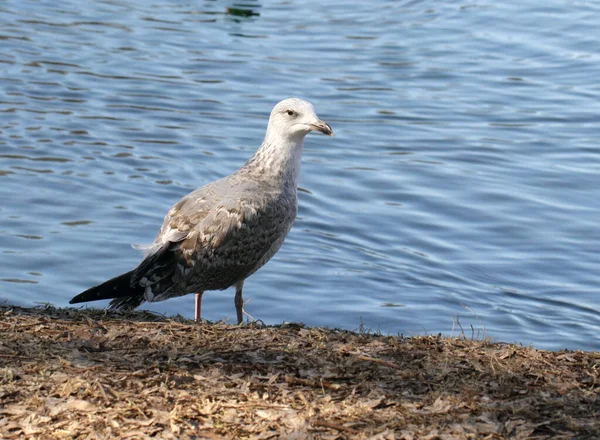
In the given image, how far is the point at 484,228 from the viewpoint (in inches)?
569

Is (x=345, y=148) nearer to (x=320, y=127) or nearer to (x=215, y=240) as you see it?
(x=320, y=127)

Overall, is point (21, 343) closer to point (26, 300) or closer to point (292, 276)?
point (26, 300)

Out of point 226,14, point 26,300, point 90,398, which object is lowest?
point 26,300

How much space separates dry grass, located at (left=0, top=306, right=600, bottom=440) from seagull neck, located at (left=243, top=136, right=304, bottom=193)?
2.00 m

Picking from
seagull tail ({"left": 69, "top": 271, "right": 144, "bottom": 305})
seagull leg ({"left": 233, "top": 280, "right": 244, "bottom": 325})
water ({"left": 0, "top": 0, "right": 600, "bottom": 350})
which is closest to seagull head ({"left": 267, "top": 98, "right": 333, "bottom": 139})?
seagull leg ({"left": 233, "top": 280, "right": 244, "bottom": 325})

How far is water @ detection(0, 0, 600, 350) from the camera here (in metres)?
12.9

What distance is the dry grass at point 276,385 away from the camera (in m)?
5.90

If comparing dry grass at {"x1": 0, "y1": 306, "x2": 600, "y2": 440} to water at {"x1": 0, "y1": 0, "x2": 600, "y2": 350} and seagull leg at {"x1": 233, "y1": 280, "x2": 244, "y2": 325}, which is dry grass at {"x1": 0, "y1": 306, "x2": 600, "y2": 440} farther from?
water at {"x1": 0, "y1": 0, "x2": 600, "y2": 350}

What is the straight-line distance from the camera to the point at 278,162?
368 inches

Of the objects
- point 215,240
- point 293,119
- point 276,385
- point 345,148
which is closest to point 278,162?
point 293,119

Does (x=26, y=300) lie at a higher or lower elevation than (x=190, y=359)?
lower

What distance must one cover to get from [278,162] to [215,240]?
886 millimetres

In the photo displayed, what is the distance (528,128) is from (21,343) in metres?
12.8

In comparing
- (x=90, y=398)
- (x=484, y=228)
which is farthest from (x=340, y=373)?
(x=484, y=228)
